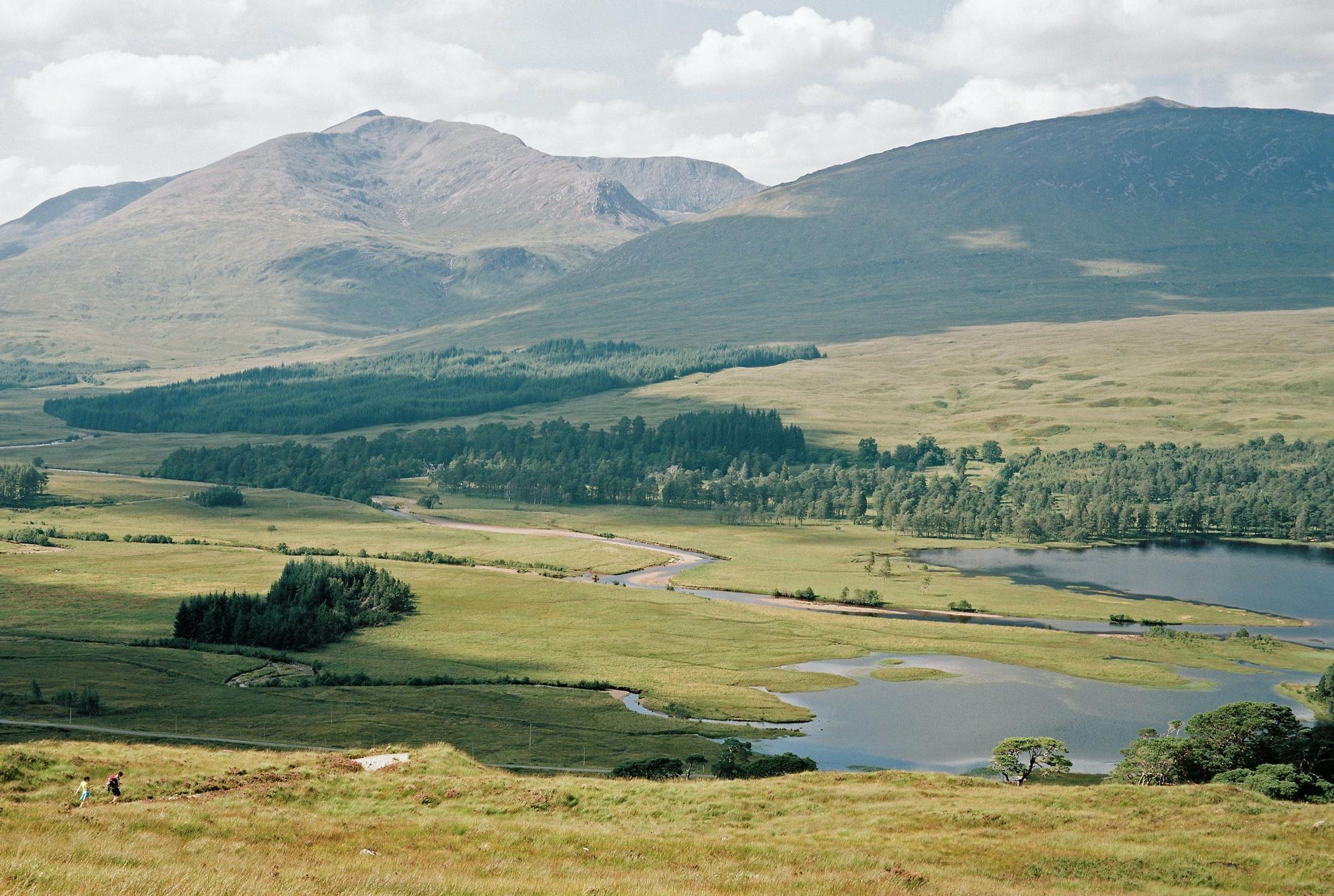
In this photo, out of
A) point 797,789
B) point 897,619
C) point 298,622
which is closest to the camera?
point 797,789

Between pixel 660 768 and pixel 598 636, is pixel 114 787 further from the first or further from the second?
pixel 598 636

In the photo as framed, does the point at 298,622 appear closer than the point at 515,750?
No

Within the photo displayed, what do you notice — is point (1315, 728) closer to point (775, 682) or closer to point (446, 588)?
point (775, 682)

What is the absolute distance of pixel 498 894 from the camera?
3145 centimetres

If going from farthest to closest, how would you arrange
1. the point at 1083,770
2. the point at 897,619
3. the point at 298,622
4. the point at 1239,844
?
1. the point at 897,619
2. the point at 298,622
3. the point at 1083,770
4. the point at 1239,844

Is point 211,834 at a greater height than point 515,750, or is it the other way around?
point 211,834

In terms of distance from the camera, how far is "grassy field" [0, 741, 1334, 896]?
34.3 metres

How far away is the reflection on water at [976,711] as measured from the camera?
87.2 meters

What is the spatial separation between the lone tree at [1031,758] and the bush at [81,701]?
63022 millimetres

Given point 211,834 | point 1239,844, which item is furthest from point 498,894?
point 1239,844

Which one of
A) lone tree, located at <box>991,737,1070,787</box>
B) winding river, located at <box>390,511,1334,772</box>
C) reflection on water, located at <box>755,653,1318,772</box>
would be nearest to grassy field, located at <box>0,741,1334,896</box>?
lone tree, located at <box>991,737,1070,787</box>

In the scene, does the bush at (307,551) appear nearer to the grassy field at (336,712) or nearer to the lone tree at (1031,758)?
the grassy field at (336,712)

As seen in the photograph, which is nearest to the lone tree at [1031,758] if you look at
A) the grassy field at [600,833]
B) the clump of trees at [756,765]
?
the clump of trees at [756,765]

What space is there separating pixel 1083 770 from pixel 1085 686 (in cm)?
3094
